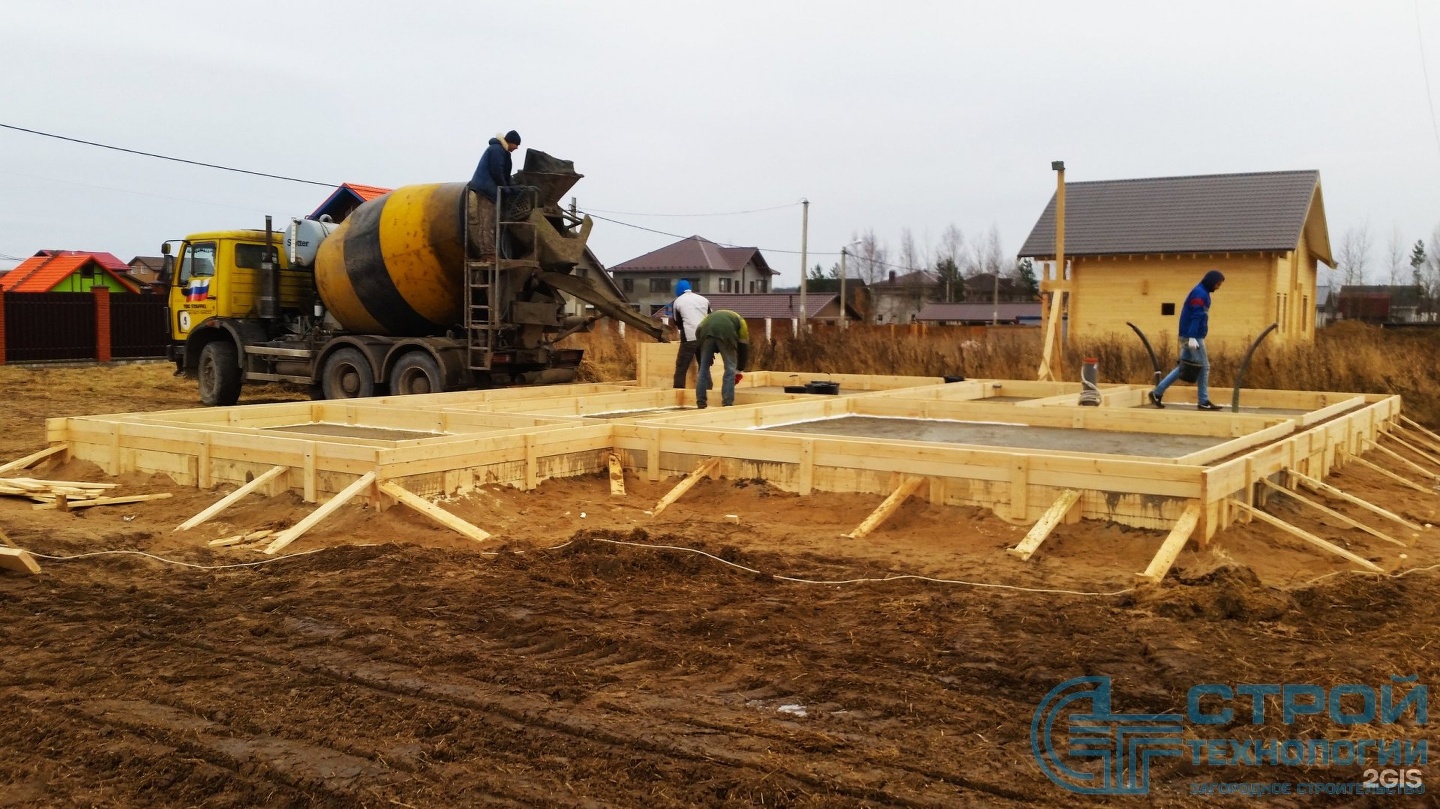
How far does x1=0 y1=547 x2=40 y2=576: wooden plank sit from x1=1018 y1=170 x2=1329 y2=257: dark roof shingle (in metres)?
22.0

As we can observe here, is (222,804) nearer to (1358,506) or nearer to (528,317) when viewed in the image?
(1358,506)

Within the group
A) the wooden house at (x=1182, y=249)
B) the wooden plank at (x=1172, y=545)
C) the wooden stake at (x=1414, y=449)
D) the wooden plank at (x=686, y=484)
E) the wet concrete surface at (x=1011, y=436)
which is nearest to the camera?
the wooden plank at (x=1172, y=545)

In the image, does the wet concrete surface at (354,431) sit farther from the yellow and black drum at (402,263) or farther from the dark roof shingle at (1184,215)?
the dark roof shingle at (1184,215)

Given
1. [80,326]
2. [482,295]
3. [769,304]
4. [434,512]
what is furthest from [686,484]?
[769,304]

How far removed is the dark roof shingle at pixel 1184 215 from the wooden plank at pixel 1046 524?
18.9 meters

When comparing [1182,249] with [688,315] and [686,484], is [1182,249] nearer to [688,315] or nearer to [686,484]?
[688,315]

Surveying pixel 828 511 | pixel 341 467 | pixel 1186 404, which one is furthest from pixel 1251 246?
pixel 341 467

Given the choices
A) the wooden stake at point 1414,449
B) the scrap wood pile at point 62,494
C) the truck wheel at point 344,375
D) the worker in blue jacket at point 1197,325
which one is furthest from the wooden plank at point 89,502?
the wooden stake at point 1414,449

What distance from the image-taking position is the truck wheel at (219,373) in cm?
1658

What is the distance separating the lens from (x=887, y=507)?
736 centimetres

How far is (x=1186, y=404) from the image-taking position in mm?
13445

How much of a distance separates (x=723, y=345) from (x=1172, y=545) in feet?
20.2

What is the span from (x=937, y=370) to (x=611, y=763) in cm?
1588

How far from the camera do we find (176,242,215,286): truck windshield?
16625 millimetres
